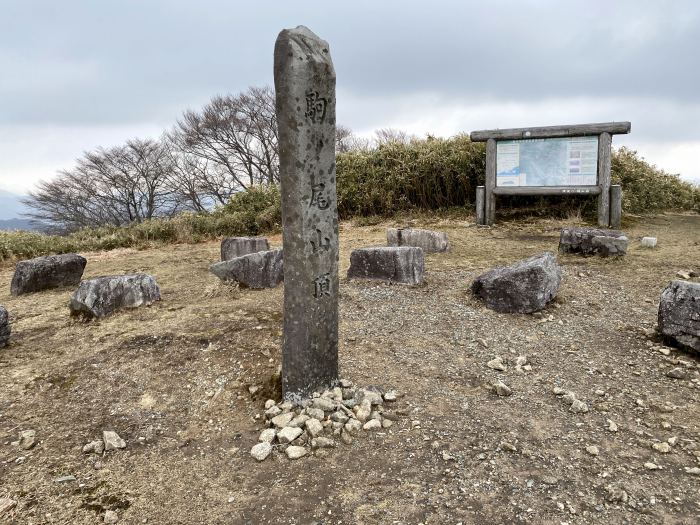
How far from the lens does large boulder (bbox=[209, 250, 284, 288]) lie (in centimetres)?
512

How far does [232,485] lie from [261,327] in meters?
1.89

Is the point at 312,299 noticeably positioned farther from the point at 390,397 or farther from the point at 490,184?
the point at 490,184

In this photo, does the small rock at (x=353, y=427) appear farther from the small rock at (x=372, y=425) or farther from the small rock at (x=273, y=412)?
the small rock at (x=273, y=412)

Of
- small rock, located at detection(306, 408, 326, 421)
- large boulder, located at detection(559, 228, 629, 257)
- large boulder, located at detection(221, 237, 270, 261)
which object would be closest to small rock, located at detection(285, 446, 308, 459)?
small rock, located at detection(306, 408, 326, 421)

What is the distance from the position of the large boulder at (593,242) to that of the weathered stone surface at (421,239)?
162 cm

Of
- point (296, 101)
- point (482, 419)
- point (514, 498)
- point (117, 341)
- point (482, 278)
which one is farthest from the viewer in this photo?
point (482, 278)

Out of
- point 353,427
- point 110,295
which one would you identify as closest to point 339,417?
point 353,427

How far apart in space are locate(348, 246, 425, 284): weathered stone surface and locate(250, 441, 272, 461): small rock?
2.98 m

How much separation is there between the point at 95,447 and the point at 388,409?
5.33 ft

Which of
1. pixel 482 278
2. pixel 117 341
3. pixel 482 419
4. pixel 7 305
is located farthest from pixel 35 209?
pixel 482 419

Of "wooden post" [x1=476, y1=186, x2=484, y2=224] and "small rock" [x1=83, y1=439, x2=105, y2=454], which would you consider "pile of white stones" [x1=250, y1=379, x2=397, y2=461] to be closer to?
"small rock" [x1=83, y1=439, x2=105, y2=454]

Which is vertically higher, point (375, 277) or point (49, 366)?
point (375, 277)

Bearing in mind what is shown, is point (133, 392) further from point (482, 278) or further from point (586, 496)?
point (482, 278)

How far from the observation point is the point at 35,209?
17328mm
